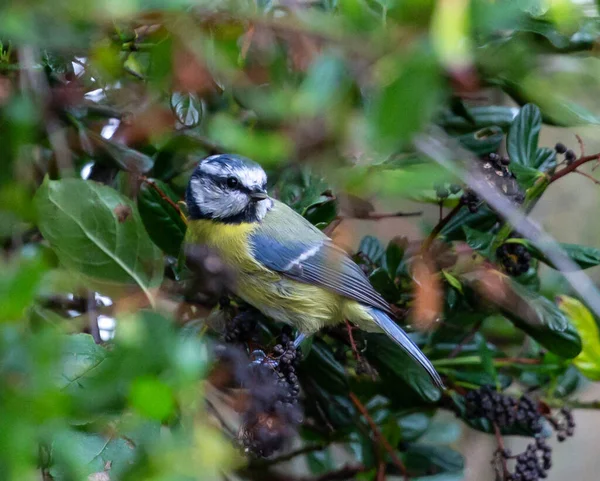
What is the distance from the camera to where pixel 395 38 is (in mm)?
697

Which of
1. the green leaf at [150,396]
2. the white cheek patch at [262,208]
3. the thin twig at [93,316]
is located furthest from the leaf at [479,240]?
the green leaf at [150,396]

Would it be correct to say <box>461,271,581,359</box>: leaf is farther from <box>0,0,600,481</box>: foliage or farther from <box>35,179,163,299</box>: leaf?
<box>35,179,163,299</box>: leaf

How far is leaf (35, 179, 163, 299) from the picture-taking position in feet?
→ 3.83

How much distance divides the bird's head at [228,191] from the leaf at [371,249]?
21 cm

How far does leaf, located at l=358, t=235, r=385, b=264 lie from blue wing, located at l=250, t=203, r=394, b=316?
0.04 metres

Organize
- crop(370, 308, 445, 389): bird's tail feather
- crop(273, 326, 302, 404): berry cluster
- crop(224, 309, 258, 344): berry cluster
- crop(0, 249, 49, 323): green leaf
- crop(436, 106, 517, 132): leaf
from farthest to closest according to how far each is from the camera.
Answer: crop(436, 106, 517, 132): leaf < crop(370, 308, 445, 389): bird's tail feather < crop(224, 309, 258, 344): berry cluster < crop(273, 326, 302, 404): berry cluster < crop(0, 249, 49, 323): green leaf

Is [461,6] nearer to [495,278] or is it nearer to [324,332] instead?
[495,278]

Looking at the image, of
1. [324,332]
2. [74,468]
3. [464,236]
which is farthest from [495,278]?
[74,468]

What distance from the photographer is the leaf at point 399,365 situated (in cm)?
132

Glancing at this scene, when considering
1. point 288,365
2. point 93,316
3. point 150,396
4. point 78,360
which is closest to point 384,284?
point 288,365

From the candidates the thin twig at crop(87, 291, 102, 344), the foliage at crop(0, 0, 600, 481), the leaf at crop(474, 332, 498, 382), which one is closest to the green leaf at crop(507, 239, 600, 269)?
the foliage at crop(0, 0, 600, 481)

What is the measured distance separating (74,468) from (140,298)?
0.63m

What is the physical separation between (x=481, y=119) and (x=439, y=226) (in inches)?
13.1

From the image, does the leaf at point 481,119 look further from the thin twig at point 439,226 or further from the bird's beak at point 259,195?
the bird's beak at point 259,195
